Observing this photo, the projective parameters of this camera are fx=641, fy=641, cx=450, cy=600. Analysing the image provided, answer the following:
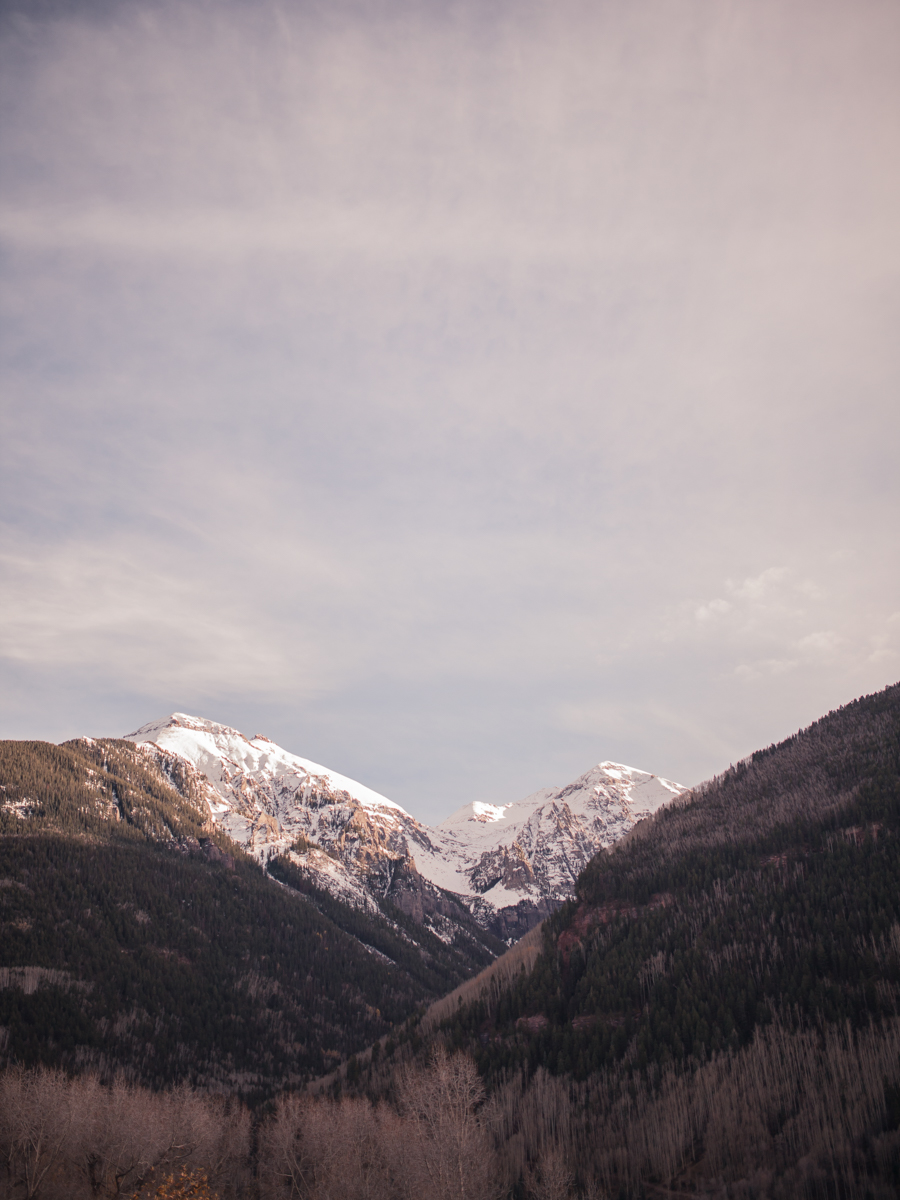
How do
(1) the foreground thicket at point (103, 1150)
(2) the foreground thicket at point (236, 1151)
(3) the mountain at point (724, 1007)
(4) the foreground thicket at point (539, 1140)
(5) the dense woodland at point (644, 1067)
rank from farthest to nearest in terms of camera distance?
(3) the mountain at point (724, 1007)
(1) the foreground thicket at point (103, 1150)
(5) the dense woodland at point (644, 1067)
(2) the foreground thicket at point (236, 1151)
(4) the foreground thicket at point (539, 1140)

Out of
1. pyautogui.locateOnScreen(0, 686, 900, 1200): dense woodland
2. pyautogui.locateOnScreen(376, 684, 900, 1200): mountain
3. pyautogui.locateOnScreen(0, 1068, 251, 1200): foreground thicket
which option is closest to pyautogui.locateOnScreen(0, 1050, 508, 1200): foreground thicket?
pyautogui.locateOnScreen(0, 1068, 251, 1200): foreground thicket

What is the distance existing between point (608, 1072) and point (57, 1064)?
116 meters

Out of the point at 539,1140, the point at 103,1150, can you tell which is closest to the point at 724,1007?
the point at 539,1140

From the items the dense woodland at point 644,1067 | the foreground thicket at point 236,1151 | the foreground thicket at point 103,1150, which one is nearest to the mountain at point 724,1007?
the dense woodland at point 644,1067

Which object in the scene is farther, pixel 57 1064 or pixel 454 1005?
pixel 454 1005

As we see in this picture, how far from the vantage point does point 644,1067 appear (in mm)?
99812

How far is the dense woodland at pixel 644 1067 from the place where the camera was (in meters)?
68.0

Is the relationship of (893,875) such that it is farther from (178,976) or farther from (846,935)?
(178,976)

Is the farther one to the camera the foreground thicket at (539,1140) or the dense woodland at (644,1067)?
the dense woodland at (644,1067)

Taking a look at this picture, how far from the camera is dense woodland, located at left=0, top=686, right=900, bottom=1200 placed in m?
68.0

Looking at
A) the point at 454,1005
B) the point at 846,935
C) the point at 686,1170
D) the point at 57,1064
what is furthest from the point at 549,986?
the point at 57,1064

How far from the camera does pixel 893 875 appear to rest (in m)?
117

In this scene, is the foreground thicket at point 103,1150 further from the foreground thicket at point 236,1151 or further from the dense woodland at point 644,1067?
the dense woodland at point 644,1067

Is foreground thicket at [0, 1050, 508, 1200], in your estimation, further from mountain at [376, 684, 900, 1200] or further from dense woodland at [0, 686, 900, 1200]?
mountain at [376, 684, 900, 1200]
